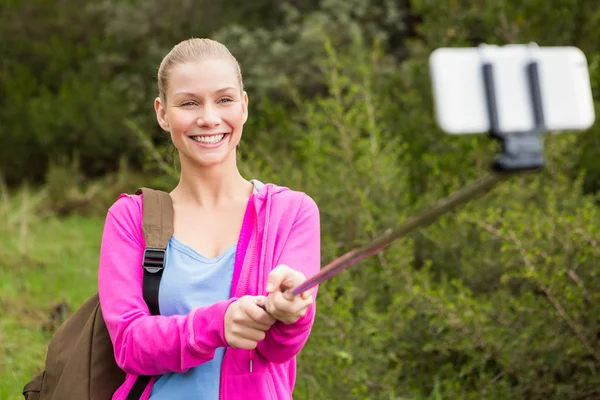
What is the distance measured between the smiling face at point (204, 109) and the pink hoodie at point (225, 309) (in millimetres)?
150

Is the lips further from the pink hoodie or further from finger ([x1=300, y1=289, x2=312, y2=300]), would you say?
finger ([x1=300, y1=289, x2=312, y2=300])

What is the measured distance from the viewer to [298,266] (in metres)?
1.90

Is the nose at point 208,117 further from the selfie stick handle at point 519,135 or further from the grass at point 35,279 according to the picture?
the grass at point 35,279

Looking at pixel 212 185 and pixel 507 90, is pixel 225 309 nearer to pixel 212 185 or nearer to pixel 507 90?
pixel 212 185

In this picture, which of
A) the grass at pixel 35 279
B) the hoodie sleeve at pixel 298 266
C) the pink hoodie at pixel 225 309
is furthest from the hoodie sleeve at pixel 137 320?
the grass at pixel 35 279

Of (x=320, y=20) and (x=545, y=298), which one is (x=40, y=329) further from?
(x=320, y=20)

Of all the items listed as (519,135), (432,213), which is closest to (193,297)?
(432,213)

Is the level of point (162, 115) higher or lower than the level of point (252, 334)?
higher

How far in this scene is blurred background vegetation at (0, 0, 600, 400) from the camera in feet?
12.4

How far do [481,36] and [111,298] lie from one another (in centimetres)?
560

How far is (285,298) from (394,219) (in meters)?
2.97

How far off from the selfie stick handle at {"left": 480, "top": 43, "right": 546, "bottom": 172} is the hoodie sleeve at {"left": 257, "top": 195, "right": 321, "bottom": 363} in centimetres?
77

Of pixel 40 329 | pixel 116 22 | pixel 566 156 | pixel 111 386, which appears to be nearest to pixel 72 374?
pixel 111 386

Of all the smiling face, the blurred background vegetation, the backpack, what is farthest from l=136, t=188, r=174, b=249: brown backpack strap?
the blurred background vegetation
